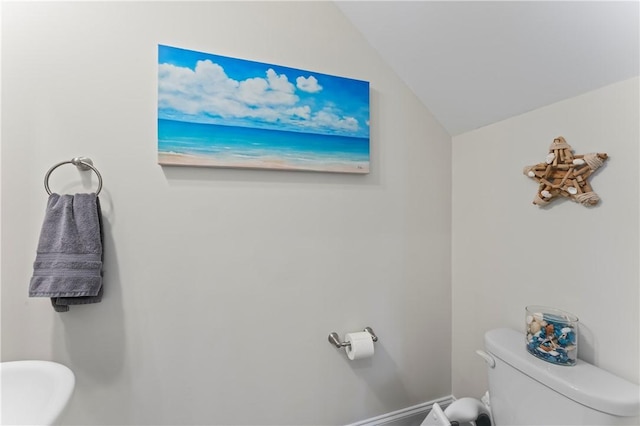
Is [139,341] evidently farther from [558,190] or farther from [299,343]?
[558,190]

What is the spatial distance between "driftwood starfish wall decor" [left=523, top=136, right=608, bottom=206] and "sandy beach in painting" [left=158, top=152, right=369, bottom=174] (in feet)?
2.17

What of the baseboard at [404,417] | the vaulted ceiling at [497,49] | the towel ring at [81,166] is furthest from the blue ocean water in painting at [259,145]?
the baseboard at [404,417]

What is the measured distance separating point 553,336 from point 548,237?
0.35 m

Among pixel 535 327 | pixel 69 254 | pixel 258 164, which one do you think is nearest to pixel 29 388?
pixel 69 254

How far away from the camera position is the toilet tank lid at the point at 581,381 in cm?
76

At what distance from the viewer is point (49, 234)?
3.09 ft

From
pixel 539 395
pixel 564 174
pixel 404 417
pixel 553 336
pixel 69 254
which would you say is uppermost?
pixel 564 174

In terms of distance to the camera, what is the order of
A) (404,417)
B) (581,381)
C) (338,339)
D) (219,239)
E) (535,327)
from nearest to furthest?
(581,381), (535,327), (219,239), (338,339), (404,417)

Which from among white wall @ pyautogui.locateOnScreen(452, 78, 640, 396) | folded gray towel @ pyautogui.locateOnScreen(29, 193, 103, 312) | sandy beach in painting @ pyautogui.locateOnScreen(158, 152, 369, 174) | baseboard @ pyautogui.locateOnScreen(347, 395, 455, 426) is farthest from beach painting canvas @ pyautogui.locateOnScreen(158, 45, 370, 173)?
baseboard @ pyautogui.locateOnScreen(347, 395, 455, 426)

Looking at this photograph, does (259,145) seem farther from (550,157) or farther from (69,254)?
(550,157)

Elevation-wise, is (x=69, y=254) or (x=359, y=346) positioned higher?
(x=69, y=254)

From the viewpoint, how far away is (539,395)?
914 millimetres

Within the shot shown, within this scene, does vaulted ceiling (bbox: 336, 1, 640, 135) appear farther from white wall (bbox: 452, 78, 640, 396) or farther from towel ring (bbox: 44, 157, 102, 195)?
towel ring (bbox: 44, 157, 102, 195)

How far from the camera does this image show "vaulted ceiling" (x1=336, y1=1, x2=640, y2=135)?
0.86 m
